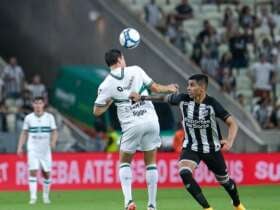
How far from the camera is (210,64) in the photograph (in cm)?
3659

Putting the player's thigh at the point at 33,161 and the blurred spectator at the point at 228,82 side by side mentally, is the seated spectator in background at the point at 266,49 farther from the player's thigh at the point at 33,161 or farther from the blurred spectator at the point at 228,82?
the player's thigh at the point at 33,161

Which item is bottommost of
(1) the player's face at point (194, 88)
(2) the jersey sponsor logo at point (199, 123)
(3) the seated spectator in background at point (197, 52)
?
(2) the jersey sponsor logo at point (199, 123)

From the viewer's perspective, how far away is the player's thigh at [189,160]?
695 inches

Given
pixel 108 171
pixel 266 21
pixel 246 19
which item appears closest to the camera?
pixel 108 171

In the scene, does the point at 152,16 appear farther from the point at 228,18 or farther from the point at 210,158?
the point at 210,158

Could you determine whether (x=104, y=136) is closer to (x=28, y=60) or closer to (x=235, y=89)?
(x=235, y=89)

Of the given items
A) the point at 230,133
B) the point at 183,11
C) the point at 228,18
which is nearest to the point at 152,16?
the point at 183,11

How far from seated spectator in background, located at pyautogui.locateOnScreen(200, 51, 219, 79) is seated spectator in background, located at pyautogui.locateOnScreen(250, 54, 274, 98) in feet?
3.69

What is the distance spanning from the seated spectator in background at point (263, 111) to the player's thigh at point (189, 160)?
59.8ft

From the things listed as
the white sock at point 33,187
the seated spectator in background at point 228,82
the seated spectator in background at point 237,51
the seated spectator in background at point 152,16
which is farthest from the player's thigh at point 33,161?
the seated spectator in background at point 152,16

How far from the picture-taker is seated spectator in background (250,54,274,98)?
36406 millimetres

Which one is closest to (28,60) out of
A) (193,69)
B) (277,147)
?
(193,69)

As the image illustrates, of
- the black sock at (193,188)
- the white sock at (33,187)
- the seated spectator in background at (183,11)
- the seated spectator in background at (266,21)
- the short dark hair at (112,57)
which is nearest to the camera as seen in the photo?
the black sock at (193,188)

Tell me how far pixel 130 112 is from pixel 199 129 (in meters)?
1.28
